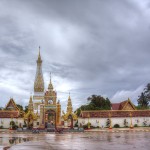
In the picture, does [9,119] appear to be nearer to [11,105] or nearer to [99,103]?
[11,105]

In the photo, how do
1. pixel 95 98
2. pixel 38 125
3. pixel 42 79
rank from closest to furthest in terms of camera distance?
pixel 38 125
pixel 95 98
pixel 42 79

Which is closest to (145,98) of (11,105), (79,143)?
(11,105)

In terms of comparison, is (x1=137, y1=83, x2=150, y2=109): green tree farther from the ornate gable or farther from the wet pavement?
the wet pavement

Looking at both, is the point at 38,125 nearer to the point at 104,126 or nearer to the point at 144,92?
the point at 104,126

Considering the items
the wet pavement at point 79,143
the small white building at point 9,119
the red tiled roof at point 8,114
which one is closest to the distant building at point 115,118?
the small white building at point 9,119

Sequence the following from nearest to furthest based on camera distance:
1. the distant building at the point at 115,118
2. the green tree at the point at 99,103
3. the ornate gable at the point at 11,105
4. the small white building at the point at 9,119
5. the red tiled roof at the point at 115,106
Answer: the distant building at the point at 115,118 → the small white building at the point at 9,119 → the ornate gable at the point at 11,105 → the red tiled roof at the point at 115,106 → the green tree at the point at 99,103

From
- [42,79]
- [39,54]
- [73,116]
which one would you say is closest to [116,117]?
[73,116]

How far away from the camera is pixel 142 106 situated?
295 ft

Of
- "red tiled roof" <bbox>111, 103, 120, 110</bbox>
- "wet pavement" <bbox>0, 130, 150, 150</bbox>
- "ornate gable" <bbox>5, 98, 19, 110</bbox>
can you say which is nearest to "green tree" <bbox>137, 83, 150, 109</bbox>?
"red tiled roof" <bbox>111, 103, 120, 110</bbox>

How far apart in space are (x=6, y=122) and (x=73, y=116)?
45.5 feet

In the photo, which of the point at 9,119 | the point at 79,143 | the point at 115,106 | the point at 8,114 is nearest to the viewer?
the point at 79,143

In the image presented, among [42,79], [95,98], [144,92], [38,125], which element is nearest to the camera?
[38,125]

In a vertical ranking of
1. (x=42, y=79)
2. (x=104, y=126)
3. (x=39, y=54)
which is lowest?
(x=104, y=126)

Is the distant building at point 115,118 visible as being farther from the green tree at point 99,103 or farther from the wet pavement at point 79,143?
the wet pavement at point 79,143
